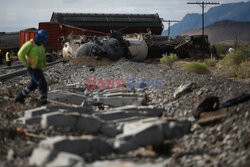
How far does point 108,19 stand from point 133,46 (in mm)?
15924

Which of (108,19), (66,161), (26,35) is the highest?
(108,19)

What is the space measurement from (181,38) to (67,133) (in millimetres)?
21894

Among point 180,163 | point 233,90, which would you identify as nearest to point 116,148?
point 180,163

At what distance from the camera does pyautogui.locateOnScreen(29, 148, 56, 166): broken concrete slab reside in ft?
11.0

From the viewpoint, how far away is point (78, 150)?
3.88 meters

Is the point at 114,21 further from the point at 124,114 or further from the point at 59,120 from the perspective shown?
the point at 59,120

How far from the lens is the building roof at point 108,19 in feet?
107

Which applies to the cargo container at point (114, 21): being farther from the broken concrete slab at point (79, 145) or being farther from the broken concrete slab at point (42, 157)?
the broken concrete slab at point (42, 157)

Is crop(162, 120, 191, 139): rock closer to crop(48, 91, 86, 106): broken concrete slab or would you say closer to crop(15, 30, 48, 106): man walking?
crop(48, 91, 86, 106): broken concrete slab

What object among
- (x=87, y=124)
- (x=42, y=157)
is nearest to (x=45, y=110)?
(x=87, y=124)

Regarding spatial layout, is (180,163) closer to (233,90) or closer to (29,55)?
(233,90)

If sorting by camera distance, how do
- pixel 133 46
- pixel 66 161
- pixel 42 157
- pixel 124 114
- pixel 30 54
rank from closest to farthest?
pixel 66 161
pixel 42 157
pixel 124 114
pixel 30 54
pixel 133 46

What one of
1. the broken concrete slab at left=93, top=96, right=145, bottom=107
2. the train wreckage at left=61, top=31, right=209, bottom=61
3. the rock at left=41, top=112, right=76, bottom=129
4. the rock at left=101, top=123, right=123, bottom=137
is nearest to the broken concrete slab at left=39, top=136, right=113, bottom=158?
the rock at left=101, top=123, right=123, bottom=137

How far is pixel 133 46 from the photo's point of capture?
790 inches
